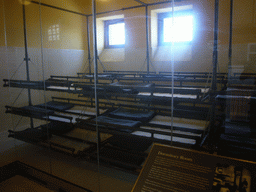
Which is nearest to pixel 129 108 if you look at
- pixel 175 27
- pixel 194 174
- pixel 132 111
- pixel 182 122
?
pixel 132 111

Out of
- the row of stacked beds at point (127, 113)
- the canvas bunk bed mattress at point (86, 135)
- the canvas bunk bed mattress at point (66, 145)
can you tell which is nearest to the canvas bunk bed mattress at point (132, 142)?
the row of stacked beds at point (127, 113)

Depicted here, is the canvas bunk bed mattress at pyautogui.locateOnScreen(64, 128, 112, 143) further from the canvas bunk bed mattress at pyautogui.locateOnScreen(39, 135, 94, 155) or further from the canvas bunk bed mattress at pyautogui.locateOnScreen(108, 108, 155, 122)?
the canvas bunk bed mattress at pyautogui.locateOnScreen(108, 108, 155, 122)

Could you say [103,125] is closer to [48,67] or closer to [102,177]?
[102,177]

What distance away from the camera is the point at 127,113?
1.75m

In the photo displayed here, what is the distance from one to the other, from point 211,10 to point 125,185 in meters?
1.51

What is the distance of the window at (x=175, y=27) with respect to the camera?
1.35 meters

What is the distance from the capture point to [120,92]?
1756mm

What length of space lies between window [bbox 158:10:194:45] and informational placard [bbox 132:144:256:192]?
2.27ft

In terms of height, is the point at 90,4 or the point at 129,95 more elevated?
the point at 90,4

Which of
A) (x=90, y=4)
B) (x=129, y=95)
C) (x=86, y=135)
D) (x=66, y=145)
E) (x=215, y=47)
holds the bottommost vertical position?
(x=66, y=145)

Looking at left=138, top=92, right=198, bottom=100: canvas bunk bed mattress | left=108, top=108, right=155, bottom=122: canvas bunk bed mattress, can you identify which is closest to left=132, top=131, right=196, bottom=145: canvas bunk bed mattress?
left=108, top=108, right=155, bottom=122: canvas bunk bed mattress

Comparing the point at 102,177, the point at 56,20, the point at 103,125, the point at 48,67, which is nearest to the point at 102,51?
the point at 103,125

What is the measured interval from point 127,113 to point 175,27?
739mm

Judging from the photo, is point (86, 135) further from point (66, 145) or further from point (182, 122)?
point (182, 122)
